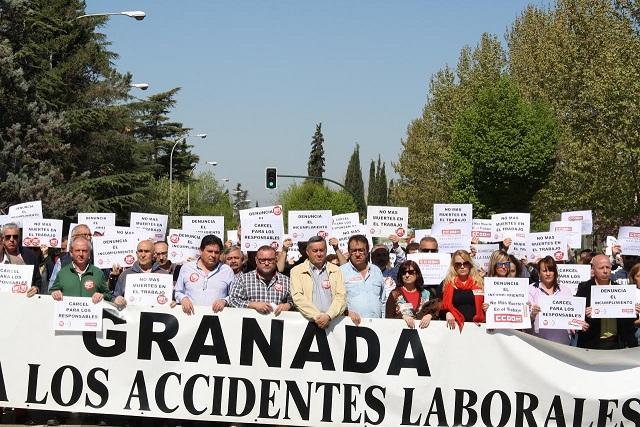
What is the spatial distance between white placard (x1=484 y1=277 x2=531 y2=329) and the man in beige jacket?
1.27 m

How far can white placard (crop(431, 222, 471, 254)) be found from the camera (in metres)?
12.8

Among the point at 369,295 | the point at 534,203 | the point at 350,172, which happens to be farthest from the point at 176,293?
the point at 350,172

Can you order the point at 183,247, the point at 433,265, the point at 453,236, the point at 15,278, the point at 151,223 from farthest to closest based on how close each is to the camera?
the point at 151,223
the point at 453,236
the point at 183,247
the point at 433,265
the point at 15,278

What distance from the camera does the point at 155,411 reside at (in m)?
8.67

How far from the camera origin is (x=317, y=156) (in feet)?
478

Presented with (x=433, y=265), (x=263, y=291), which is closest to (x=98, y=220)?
(x=433, y=265)

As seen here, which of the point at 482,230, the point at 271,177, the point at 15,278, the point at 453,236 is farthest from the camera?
the point at 271,177

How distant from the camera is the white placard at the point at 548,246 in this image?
12352mm

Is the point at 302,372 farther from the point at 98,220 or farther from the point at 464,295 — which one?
the point at 98,220

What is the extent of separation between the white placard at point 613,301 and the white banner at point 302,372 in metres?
0.35

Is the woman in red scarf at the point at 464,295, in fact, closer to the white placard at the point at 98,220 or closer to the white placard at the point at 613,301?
the white placard at the point at 613,301

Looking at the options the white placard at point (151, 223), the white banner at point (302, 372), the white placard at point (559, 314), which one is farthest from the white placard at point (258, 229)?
the white placard at point (559, 314)

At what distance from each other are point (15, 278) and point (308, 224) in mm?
4178

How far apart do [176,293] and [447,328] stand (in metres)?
2.49
